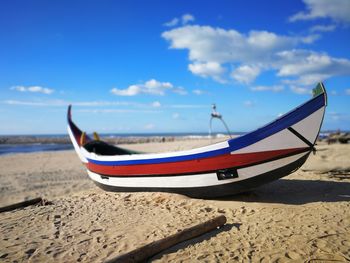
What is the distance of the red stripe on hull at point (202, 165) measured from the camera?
6012mm

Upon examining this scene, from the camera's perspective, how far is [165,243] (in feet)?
13.1

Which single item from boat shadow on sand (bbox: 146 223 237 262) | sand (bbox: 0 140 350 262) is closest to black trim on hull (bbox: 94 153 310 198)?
sand (bbox: 0 140 350 262)

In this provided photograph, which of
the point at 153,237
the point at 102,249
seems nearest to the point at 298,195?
the point at 153,237

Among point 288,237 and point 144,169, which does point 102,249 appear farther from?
point 144,169

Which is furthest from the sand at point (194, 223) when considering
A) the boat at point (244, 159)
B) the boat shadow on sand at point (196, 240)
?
the boat at point (244, 159)

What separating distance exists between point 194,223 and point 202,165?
64.3 inches

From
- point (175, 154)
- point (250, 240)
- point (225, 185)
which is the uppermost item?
point (175, 154)

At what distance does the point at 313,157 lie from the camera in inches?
495

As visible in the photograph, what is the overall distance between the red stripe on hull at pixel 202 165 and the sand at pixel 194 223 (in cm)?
62

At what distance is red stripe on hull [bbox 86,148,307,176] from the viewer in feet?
19.7

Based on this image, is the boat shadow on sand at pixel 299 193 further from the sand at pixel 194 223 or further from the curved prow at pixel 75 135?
the curved prow at pixel 75 135

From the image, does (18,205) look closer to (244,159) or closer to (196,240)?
(196,240)

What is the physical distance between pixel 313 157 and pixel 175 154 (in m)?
8.34

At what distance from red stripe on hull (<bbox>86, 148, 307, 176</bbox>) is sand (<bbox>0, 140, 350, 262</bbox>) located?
624mm
